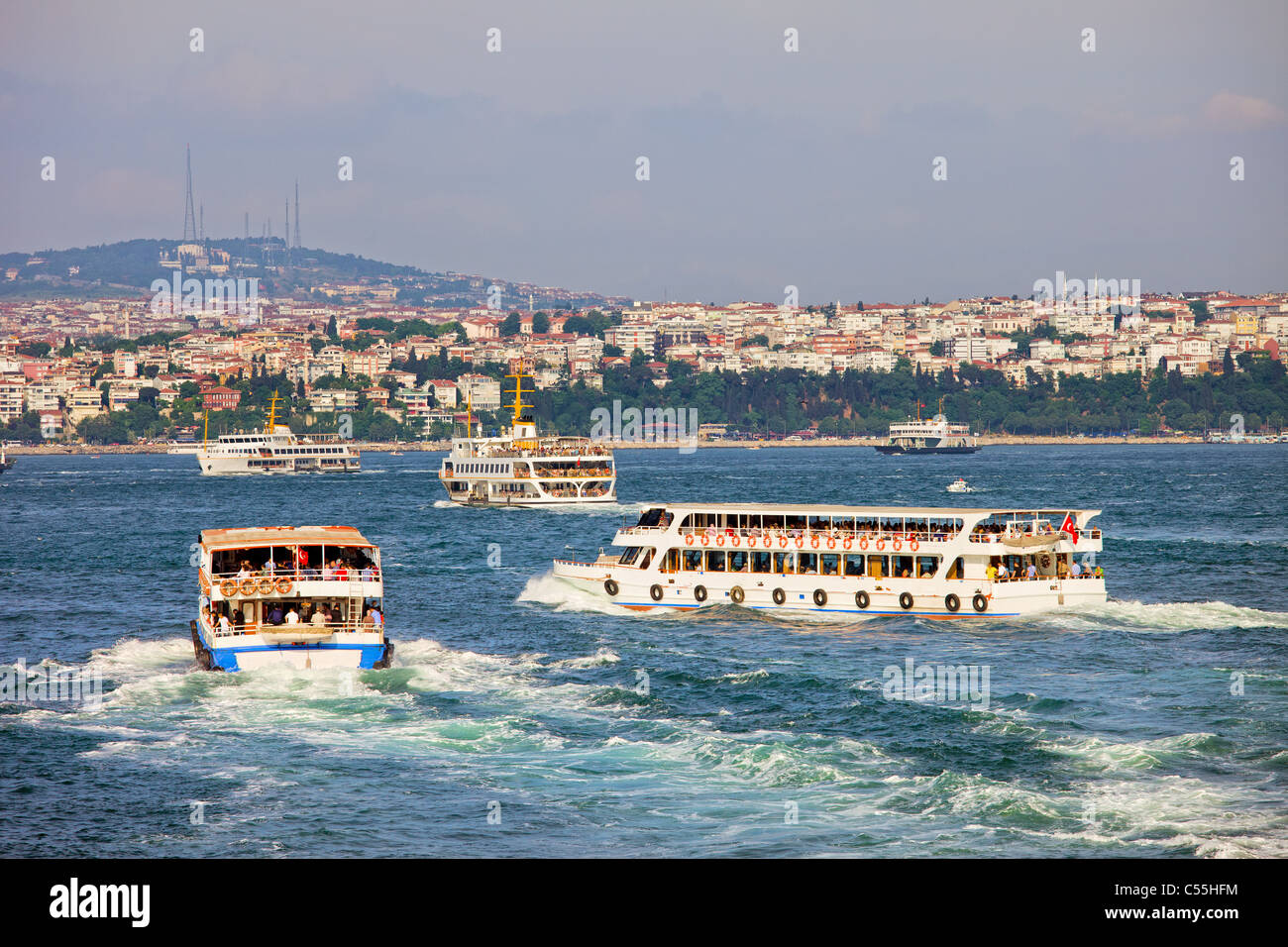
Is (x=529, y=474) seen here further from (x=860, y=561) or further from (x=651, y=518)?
(x=860, y=561)

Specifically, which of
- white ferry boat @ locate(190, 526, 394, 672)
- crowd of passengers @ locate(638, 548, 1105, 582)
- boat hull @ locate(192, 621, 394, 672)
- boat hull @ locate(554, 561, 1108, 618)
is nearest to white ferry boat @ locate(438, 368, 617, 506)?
crowd of passengers @ locate(638, 548, 1105, 582)

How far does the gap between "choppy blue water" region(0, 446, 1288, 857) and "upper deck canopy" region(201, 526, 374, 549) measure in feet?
11.1

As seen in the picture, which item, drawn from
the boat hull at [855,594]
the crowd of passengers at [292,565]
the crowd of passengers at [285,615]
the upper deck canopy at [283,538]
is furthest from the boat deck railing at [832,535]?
the crowd of passengers at [285,615]

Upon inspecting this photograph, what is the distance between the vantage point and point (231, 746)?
85.7 ft

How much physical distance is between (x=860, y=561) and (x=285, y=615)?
2126cm

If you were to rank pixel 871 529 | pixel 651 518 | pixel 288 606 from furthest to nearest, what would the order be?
pixel 651 518 < pixel 871 529 < pixel 288 606

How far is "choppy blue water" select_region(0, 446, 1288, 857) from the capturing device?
20578 mm

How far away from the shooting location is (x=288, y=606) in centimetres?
3338

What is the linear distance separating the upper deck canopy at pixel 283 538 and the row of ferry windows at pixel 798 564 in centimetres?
1292

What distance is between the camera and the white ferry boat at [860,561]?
42812 millimetres

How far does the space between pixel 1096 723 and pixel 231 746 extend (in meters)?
17.4

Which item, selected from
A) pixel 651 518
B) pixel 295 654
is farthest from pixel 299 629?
pixel 651 518

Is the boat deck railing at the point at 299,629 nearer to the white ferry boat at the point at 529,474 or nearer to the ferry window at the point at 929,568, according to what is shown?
the ferry window at the point at 929,568
